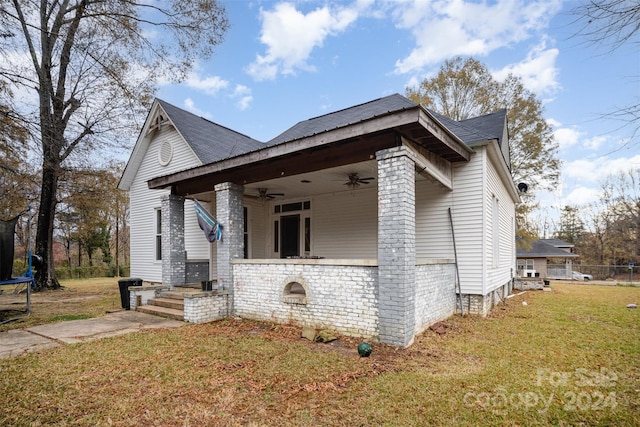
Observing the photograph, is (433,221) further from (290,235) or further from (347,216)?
(290,235)

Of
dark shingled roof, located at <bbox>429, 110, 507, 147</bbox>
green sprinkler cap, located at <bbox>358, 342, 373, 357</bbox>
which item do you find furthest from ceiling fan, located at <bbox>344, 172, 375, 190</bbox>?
green sprinkler cap, located at <bbox>358, 342, 373, 357</bbox>

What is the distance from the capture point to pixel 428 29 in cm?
902

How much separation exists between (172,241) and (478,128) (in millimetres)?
8744

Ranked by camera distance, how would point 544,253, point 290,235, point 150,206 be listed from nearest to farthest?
1. point 290,235
2. point 150,206
3. point 544,253

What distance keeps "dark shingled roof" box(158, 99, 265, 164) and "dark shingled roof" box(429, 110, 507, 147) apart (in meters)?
5.72

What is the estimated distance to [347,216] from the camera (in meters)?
9.20

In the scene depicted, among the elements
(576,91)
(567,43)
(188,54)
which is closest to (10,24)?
(188,54)

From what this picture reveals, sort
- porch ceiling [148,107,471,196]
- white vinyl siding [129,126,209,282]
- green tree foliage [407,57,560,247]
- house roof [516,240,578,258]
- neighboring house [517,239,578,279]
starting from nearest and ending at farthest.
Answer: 1. porch ceiling [148,107,471,196]
2. white vinyl siding [129,126,209,282]
3. green tree foliage [407,57,560,247]
4. house roof [516,240,578,258]
5. neighboring house [517,239,578,279]

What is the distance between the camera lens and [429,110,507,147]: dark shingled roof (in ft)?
24.1

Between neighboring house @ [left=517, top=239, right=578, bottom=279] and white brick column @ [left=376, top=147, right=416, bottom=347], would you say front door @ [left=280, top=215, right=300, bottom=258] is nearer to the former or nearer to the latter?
white brick column @ [left=376, top=147, right=416, bottom=347]

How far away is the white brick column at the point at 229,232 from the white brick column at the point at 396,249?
347cm

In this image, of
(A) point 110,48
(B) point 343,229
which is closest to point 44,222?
(A) point 110,48

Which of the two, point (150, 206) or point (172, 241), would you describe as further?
point (150, 206)

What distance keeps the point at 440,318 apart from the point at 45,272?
50.1ft
